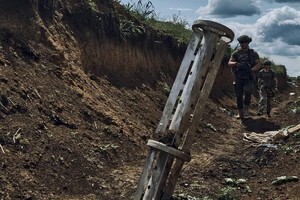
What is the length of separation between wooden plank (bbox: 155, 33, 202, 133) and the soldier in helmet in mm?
6212

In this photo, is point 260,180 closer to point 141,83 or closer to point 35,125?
point 35,125

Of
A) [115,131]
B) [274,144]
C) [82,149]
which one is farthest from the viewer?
[274,144]

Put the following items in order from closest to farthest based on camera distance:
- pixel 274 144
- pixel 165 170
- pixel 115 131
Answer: pixel 165 170 → pixel 115 131 → pixel 274 144

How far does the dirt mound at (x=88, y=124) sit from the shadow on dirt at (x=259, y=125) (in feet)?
0.08

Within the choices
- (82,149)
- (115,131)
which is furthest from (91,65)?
(82,149)

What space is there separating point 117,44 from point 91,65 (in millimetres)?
1402

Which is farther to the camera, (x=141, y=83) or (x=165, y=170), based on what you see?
(x=141, y=83)

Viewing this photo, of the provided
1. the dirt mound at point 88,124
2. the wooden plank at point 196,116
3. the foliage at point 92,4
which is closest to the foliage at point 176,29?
the dirt mound at point 88,124

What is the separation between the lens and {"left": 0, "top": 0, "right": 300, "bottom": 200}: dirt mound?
582 cm

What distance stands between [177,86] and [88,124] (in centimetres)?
250

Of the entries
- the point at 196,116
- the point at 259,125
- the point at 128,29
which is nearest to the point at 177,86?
the point at 196,116

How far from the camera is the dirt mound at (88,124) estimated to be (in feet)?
19.1

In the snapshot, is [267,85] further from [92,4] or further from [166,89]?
[92,4]

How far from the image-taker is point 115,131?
756 cm
